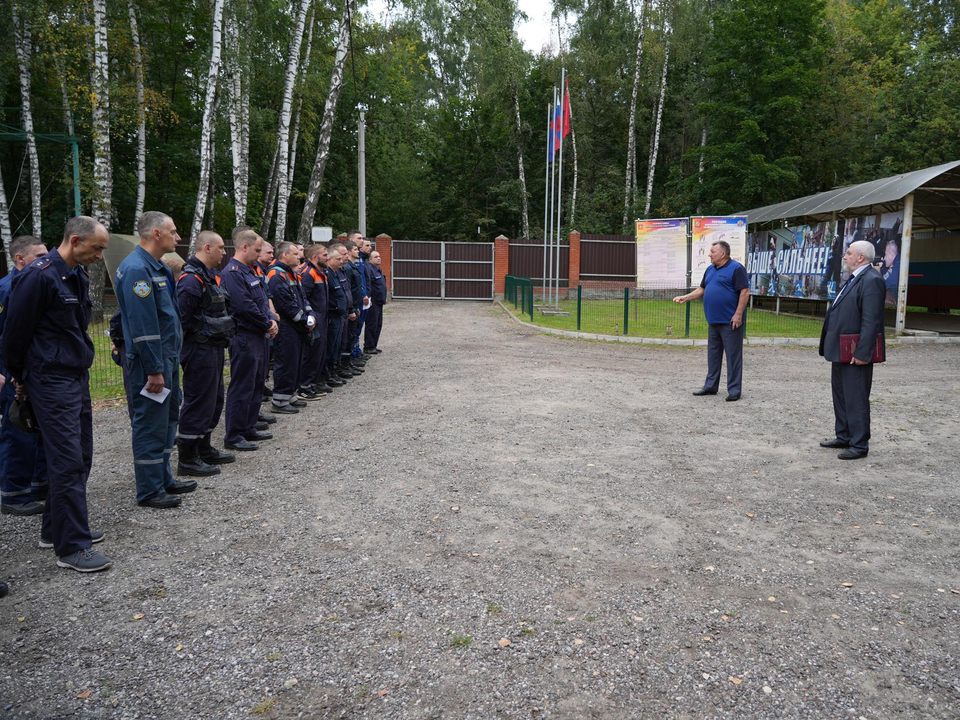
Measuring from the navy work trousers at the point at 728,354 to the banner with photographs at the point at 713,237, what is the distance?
9888mm

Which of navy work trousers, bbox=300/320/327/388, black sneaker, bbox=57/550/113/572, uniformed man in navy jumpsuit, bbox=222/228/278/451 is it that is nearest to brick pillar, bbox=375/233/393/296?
navy work trousers, bbox=300/320/327/388

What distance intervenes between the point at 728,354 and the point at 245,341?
6.13 meters

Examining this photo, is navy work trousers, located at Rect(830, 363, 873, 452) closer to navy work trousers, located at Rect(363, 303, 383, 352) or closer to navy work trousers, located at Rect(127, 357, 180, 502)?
navy work trousers, located at Rect(127, 357, 180, 502)

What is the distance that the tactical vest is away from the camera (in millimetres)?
5992

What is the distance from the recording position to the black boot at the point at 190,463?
6.08 metres

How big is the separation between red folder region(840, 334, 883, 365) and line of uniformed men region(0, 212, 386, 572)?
5480 millimetres

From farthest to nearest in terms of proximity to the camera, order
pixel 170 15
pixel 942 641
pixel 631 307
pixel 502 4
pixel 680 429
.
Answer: pixel 502 4 < pixel 170 15 < pixel 631 307 < pixel 680 429 < pixel 942 641

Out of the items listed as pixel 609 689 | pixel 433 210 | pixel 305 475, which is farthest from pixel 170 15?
pixel 609 689

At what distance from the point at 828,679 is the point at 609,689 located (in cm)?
96

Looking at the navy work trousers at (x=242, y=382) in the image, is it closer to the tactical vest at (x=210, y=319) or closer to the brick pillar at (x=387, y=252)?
the tactical vest at (x=210, y=319)

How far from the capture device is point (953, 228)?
21625 mm

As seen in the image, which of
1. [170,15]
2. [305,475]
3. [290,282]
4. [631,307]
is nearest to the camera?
[305,475]

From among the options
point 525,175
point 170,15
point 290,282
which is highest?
point 170,15

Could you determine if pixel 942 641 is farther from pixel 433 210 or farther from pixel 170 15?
pixel 433 210
